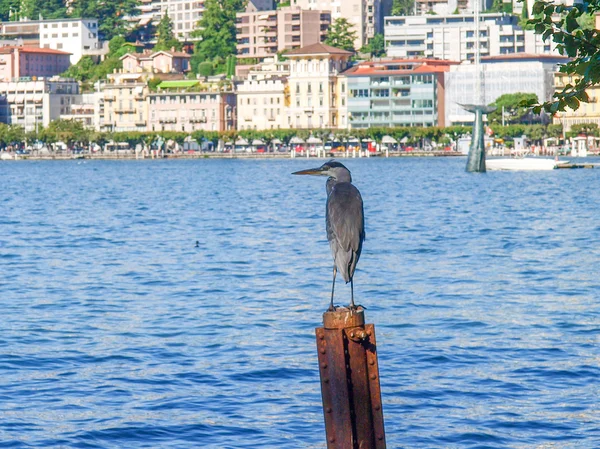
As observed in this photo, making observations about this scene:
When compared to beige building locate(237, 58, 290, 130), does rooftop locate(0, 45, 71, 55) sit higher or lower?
higher

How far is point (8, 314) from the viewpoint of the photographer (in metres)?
22.8

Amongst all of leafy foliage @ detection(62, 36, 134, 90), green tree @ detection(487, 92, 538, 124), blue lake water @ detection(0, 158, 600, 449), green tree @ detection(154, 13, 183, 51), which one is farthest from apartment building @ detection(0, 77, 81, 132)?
blue lake water @ detection(0, 158, 600, 449)

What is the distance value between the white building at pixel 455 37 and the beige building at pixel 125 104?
94.7 ft

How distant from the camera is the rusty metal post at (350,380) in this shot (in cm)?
909

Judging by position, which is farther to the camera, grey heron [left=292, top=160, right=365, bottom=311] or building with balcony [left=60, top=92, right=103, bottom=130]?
building with balcony [left=60, top=92, right=103, bottom=130]

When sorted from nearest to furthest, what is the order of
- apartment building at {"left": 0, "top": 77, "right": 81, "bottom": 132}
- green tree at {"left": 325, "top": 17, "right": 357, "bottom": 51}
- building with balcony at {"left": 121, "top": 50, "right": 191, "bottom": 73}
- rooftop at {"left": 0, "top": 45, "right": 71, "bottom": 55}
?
green tree at {"left": 325, "top": 17, "right": 357, "bottom": 51}, building with balcony at {"left": 121, "top": 50, "right": 191, "bottom": 73}, apartment building at {"left": 0, "top": 77, "right": 81, "bottom": 132}, rooftop at {"left": 0, "top": 45, "right": 71, "bottom": 55}

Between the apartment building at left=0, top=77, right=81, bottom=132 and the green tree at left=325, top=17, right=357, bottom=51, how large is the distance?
3149 centimetres

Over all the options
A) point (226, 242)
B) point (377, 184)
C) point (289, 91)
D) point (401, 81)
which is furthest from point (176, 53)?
point (226, 242)

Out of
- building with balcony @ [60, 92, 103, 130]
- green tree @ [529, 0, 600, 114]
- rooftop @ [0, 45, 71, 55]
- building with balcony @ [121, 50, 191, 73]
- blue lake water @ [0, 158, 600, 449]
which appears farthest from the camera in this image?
rooftop @ [0, 45, 71, 55]

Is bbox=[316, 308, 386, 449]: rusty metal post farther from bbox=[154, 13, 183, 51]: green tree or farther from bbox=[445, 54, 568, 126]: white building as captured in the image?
bbox=[154, 13, 183, 51]: green tree

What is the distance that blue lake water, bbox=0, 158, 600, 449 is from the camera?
14523mm

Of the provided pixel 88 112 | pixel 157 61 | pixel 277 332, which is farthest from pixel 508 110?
pixel 277 332

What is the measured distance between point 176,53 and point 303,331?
160136mm

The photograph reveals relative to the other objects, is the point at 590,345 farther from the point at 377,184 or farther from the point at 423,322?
the point at 377,184
